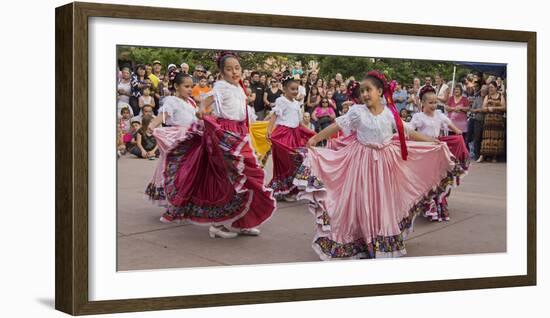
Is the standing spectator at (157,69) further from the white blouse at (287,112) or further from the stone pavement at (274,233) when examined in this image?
the white blouse at (287,112)

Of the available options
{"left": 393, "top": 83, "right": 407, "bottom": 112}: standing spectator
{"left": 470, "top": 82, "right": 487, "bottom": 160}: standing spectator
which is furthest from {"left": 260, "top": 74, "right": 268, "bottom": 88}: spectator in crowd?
{"left": 470, "top": 82, "right": 487, "bottom": 160}: standing spectator

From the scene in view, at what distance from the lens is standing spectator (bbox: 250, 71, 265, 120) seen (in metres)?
6.47

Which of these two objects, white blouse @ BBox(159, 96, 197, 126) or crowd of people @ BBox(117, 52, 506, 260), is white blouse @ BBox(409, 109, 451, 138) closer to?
crowd of people @ BBox(117, 52, 506, 260)

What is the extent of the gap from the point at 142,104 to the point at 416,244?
7.87 feet

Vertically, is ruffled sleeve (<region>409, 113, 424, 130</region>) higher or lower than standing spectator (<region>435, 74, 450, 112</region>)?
lower

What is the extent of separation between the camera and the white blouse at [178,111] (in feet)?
20.5

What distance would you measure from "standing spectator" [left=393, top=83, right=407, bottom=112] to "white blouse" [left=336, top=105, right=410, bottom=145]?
4.2 inches

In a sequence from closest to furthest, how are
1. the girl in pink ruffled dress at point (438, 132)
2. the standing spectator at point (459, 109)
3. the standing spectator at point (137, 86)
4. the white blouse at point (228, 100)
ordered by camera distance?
the standing spectator at point (137, 86), the white blouse at point (228, 100), the girl in pink ruffled dress at point (438, 132), the standing spectator at point (459, 109)

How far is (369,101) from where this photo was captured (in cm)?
691

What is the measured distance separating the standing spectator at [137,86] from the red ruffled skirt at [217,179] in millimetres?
442

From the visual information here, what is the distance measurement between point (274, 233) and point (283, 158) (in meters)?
0.54

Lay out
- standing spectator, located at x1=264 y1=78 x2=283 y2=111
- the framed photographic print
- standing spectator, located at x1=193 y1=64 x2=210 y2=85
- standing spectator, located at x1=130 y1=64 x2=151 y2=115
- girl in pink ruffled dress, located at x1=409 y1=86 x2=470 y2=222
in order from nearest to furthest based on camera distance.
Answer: the framed photographic print
standing spectator, located at x1=130 y1=64 x2=151 y2=115
standing spectator, located at x1=193 y1=64 x2=210 y2=85
standing spectator, located at x1=264 y1=78 x2=283 y2=111
girl in pink ruffled dress, located at x1=409 y1=86 x2=470 y2=222

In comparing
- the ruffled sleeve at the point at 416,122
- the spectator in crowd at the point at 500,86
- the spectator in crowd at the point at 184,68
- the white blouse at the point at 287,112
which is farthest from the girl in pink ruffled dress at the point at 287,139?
the spectator in crowd at the point at 500,86

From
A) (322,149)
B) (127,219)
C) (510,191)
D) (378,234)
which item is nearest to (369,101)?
(322,149)
